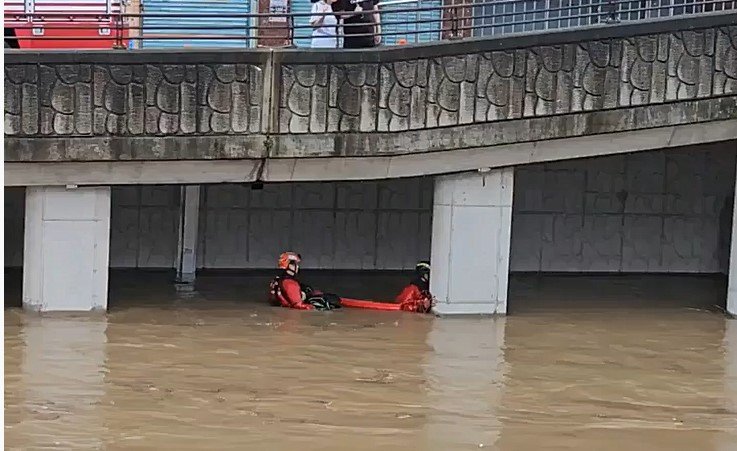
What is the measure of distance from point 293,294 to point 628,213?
635cm

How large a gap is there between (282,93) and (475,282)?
282 centimetres

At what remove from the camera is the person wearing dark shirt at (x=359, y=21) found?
1243 centimetres

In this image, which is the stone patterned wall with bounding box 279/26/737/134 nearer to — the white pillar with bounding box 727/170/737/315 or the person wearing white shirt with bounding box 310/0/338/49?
the person wearing white shirt with bounding box 310/0/338/49

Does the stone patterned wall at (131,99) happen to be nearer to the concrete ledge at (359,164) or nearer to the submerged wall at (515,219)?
the concrete ledge at (359,164)

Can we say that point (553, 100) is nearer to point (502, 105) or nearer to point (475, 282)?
point (502, 105)

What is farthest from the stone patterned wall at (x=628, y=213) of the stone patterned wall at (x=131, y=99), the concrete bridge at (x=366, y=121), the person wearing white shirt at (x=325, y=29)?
the stone patterned wall at (x=131, y=99)

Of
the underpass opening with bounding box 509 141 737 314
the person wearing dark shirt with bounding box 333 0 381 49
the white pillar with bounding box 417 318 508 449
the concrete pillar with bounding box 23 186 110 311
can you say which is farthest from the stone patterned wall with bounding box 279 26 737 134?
the underpass opening with bounding box 509 141 737 314

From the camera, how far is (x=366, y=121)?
12508mm

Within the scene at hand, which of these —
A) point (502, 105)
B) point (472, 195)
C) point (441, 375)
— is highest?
point (502, 105)

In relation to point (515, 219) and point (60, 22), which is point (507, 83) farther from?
point (60, 22)

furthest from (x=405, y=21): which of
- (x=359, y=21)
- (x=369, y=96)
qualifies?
(x=369, y=96)

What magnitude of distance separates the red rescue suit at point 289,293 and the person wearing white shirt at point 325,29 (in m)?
2.53

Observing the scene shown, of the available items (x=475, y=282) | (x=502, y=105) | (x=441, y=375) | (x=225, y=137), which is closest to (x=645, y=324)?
(x=475, y=282)

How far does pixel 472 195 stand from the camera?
12891 mm
